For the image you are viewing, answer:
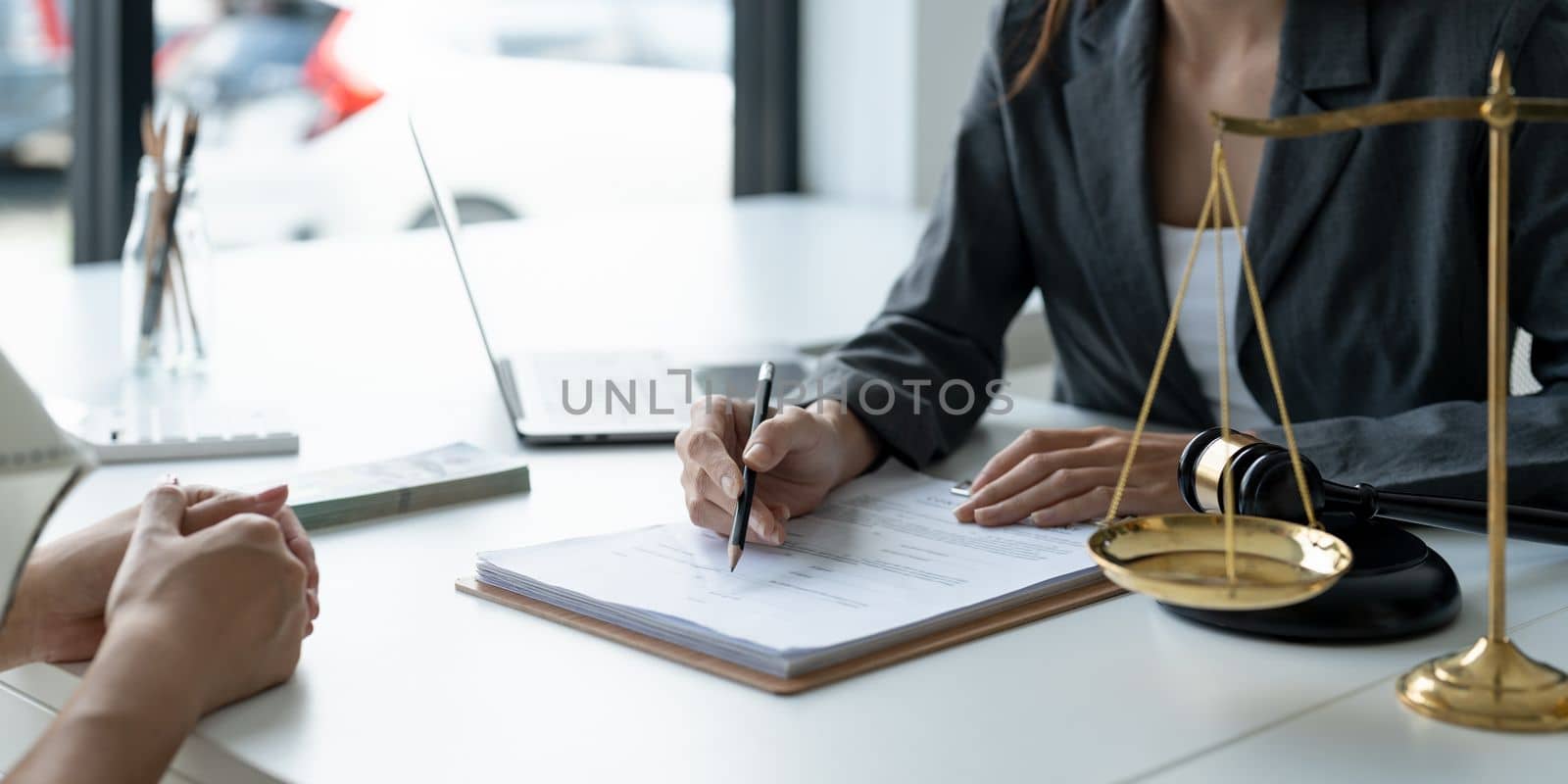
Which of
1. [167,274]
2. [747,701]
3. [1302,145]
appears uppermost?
[1302,145]

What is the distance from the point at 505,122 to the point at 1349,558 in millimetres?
2772

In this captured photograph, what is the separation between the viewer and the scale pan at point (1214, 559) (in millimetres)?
751

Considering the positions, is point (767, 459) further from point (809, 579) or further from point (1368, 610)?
point (1368, 610)

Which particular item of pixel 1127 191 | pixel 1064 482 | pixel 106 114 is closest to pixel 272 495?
pixel 1064 482

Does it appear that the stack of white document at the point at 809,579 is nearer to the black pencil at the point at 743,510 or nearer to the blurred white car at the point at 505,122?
the black pencil at the point at 743,510

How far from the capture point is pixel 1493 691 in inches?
30.4

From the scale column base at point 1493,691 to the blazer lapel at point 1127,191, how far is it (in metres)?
0.70

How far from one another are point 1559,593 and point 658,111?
8.63ft

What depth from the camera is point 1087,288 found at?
1.54m

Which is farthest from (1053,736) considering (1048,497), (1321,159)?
(1321,159)

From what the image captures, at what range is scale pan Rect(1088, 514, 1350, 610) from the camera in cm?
75

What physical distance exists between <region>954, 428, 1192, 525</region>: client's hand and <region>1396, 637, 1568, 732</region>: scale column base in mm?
322

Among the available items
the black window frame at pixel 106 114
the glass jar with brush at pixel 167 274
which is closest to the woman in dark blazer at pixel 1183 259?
the glass jar with brush at pixel 167 274

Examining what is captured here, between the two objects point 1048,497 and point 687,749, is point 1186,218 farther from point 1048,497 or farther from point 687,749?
point 687,749
